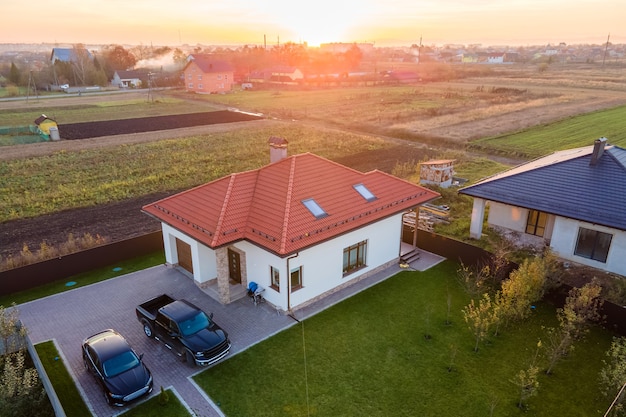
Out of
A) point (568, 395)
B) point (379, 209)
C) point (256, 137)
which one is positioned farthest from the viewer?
point (256, 137)

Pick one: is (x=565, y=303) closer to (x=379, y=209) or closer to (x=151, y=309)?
(x=379, y=209)

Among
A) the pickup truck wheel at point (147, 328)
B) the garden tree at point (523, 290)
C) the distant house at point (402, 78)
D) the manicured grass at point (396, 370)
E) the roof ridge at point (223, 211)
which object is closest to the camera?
the manicured grass at point (396, 370)

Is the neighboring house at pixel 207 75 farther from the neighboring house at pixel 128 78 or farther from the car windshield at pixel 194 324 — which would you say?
the car windshield at pixel 194 324

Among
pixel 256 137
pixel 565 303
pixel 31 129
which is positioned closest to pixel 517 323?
pixel 565 303

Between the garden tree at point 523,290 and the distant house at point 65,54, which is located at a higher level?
the distant house at point 65,54

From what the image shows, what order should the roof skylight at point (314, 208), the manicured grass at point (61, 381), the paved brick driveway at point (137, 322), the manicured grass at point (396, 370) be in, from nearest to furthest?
the manicured grass at point (61, 381)
the manicured grass at point (396, 370)
the paved brick driveway at point (137, 322)
the roof skylight at point (314, 208)

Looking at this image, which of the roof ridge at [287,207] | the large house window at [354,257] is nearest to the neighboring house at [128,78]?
the roof ridge at [287,207]
